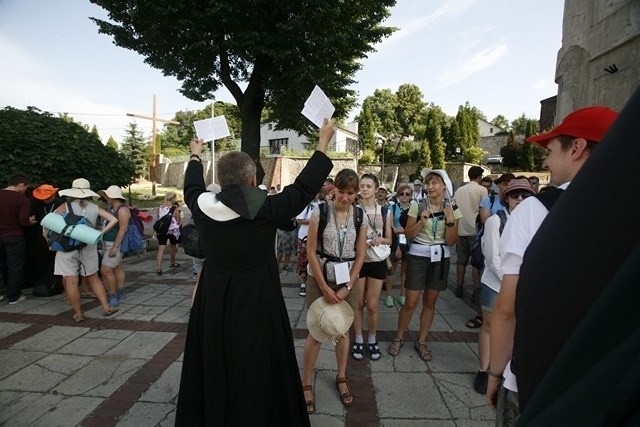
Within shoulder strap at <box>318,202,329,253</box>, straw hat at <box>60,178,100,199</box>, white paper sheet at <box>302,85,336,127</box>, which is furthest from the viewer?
straw hat at <box>60,178,100,199</box>

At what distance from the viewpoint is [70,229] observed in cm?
464

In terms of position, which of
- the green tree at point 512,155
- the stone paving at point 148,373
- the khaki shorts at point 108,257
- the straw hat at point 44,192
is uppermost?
the green tree at point 512,155

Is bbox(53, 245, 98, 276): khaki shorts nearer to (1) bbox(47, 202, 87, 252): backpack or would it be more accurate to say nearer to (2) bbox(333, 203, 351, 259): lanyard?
(1) bbox(47, 202, 87, 252): backpack

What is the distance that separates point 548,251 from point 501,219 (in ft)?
10.7

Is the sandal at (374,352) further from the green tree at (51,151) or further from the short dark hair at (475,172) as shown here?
the green tree at (51,151)

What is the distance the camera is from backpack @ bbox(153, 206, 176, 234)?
7.90 m

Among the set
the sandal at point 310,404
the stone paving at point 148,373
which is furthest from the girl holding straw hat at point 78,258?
the sandal at point 310,404

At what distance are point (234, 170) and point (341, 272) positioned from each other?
4.82ft

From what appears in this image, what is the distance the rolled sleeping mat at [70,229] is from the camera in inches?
182

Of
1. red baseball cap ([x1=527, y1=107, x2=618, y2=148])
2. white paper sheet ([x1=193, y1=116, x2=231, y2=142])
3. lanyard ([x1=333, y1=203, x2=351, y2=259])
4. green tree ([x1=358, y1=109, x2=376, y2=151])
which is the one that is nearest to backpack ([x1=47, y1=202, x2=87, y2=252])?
white paper sheet ([x1=193, y1=116, x2=231, y2=142])

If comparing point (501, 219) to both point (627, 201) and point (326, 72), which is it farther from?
point (326, 72)

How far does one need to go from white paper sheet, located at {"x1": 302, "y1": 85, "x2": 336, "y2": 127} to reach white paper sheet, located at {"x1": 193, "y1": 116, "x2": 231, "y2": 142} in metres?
0.89

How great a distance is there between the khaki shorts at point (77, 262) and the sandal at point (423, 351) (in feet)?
15.3

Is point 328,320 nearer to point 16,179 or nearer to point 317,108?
point 317,108
